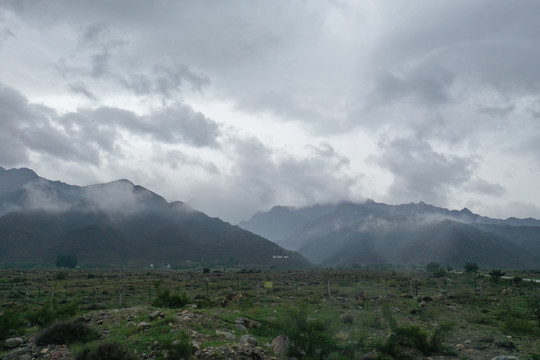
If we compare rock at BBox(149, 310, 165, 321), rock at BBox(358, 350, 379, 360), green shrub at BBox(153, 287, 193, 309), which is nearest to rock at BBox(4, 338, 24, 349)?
rock at BBox(149, 310, 165, 321)

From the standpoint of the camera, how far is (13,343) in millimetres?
16297

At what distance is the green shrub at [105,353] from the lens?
39.3 ft

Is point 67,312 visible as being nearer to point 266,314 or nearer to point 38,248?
point 266,314

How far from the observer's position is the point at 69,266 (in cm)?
13300

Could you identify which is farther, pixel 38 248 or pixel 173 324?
pixel 38 248

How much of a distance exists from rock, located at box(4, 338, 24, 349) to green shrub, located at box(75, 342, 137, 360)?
6330 millimetres

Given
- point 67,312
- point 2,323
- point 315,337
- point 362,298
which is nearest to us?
point 315,337

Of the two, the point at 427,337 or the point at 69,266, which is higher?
the point at 427,337

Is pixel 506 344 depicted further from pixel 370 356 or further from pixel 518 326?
pixel 370 356

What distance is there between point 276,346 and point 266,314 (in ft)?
27.7

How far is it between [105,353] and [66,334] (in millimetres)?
4222

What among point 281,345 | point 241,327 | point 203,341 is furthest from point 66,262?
point 281,345

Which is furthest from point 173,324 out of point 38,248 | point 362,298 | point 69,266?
point 38,248

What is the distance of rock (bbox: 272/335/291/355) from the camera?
13875mm
